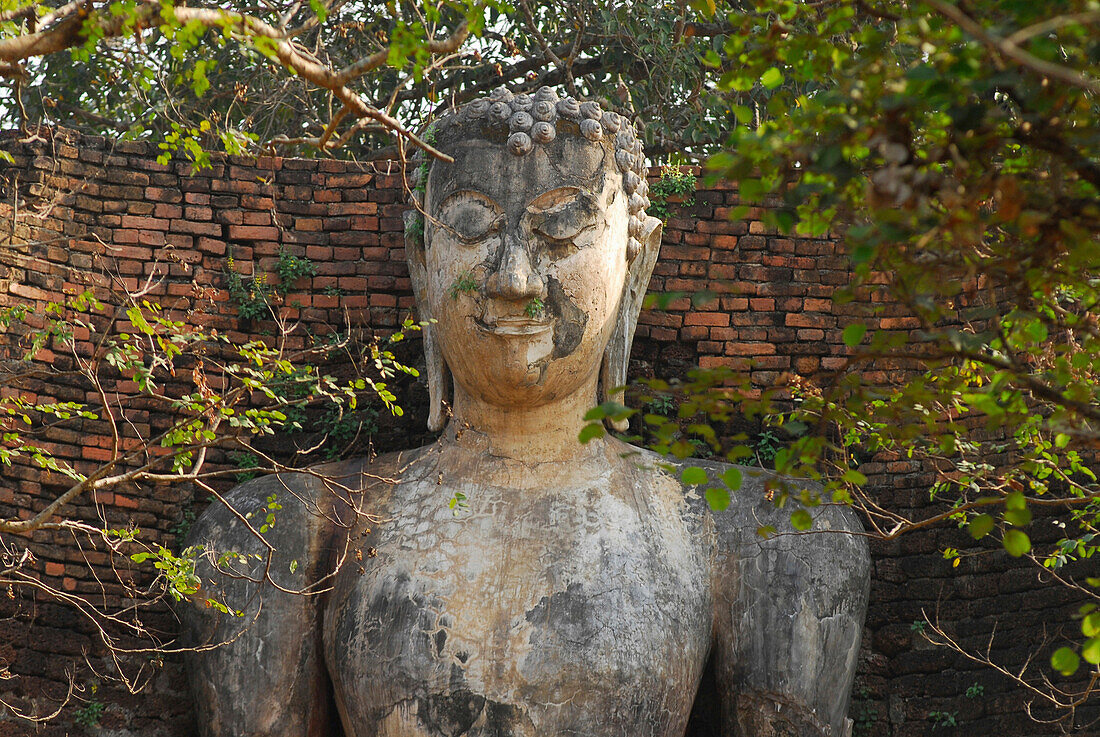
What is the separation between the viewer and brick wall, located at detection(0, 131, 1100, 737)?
21.0ft

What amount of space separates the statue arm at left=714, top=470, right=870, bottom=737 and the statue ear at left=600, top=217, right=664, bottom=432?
0.87 meters

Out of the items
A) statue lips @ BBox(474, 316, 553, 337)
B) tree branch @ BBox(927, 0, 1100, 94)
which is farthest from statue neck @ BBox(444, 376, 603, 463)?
tree branch @ BBox(927, 0, 1100, 94)

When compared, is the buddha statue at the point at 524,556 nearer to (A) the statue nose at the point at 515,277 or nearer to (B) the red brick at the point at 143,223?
(A) the statue nose at the point at 515,277

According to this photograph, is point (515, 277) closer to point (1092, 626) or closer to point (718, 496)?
point (718, 496)

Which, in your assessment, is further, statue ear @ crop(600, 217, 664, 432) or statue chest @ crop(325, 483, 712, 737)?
statue ear @ crop(600, 217, 664, 432)

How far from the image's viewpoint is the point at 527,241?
19.6ft

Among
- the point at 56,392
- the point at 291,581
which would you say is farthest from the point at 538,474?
the point at 56,392

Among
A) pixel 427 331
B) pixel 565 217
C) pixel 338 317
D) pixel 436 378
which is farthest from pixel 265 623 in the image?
pixel 565 217

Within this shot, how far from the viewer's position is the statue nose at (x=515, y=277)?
584cm

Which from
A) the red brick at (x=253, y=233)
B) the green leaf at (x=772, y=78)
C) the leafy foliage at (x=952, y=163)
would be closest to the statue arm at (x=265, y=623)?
the red brick at (x=253, y=233)

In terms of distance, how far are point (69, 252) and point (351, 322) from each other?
1.43 m

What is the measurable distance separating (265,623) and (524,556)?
113 centimetres

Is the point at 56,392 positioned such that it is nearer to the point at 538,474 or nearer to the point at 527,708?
the point at 538,474

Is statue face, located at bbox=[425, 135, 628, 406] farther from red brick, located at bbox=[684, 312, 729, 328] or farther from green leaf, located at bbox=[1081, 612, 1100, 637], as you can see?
green leaf, located at bbox=[1081, 612, 1100, 637]
